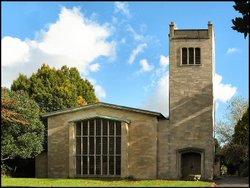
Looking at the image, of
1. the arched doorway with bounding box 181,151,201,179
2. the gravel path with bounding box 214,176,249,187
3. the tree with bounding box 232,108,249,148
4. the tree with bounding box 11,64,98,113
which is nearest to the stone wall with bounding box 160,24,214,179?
the arched doorway with bounding box 181,151,201,179

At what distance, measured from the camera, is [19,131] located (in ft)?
123

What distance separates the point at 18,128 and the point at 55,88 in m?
17.4

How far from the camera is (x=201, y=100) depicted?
36406mm

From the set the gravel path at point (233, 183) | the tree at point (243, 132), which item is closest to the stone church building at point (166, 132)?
the gravel path at point (233, 183)

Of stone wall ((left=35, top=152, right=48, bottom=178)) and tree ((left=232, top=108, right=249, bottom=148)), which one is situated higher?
tree ((left=232, top=108, right=249, bottom=148))

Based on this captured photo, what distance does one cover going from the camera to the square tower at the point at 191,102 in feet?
118

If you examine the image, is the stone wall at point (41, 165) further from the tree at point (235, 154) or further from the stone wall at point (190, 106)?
the tree at point (235, 154)

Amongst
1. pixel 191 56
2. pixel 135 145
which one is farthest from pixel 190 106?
pixel 135 145

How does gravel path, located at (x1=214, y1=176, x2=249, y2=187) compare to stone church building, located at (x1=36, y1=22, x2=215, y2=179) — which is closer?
gravel path, located at (x1=214, y1=176, x2=249, y2=187)

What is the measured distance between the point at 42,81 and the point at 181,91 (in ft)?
77.6

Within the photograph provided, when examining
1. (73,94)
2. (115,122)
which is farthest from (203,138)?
(73,94)

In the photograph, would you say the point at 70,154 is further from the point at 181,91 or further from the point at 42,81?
the point at 42,81

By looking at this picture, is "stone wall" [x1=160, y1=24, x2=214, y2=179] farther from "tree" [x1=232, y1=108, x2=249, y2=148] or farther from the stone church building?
"tree" [x1=232, y1=108, x2=249, y2=148]

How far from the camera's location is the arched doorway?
119 ft
